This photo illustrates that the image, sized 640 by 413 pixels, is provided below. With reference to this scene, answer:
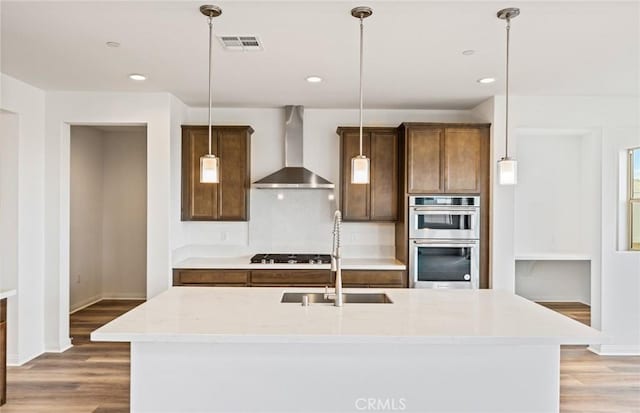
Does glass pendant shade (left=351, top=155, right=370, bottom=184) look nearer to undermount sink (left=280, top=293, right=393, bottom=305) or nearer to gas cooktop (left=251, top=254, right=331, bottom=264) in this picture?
undermount sink (left=280, top=293, right=393, bottom=305)

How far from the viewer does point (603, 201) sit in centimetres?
455

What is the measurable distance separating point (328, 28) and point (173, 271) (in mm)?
2844

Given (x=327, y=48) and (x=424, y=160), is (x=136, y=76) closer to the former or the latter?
(x=327, y=48)

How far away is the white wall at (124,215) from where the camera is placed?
6.70 metres

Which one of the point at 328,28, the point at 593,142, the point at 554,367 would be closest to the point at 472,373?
the point at 554,367

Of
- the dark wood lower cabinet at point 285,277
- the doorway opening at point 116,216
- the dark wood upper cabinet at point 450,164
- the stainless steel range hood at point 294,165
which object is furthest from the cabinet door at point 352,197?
the doorway opening at point 116,216

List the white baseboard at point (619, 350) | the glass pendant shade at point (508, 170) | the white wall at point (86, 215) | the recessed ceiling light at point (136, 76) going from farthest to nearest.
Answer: the white wall at point (86, 215) → the white baseboard at point (619, 350) → the recessed ceiling light at point (136, 76) → the glass pendant shade at point (508, 170)

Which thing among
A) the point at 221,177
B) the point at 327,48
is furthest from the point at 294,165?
the point at 327,48

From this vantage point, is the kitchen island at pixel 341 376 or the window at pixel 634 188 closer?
the kitchen island at pixel 341 376

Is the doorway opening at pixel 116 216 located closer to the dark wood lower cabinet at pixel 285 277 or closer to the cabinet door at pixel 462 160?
the dark wood lower cabinet at pixel 285 277

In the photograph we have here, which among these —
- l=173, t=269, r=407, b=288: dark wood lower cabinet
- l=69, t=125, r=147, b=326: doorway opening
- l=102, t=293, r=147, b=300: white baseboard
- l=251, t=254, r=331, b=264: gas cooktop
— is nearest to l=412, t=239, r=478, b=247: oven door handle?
l=173, t=269, r=407, b=288: dark wood lower cabinet

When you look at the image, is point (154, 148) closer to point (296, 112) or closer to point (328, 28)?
point (296, 112)

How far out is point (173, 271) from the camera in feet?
14.6

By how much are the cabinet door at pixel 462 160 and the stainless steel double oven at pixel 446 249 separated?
21cm
